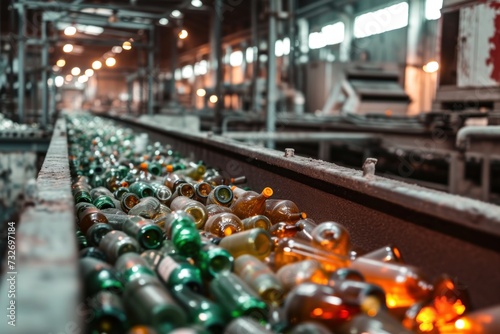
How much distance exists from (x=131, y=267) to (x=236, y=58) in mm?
26032

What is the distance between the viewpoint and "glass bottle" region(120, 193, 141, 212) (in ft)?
10.2

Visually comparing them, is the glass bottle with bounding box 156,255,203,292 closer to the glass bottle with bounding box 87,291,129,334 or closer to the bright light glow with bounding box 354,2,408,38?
the glass bottle with bounding box 87,291,129,334

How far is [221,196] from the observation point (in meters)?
3.05

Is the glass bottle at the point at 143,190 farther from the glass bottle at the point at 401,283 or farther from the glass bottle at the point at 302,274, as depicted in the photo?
the glass bottle at the point at 401,283

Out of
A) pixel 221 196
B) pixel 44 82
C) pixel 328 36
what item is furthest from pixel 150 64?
pixel 221 196

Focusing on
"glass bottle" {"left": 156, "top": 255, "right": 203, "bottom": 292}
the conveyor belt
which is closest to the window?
the conveyor belt

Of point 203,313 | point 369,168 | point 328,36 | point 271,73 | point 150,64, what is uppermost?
point 328,36

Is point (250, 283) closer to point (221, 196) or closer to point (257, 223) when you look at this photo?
point (257, 223)

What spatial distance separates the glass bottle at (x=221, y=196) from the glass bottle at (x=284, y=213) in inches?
9.0

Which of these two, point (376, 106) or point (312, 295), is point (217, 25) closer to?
point (376, 106)

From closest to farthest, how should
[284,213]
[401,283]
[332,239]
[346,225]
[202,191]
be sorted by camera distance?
[401,283] → [332,239] → [346,225] → [284,213] → [202,191]

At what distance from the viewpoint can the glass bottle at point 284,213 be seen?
9.22 feet

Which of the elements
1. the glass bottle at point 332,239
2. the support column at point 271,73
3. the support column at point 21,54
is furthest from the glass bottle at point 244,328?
the support column at point 21,54

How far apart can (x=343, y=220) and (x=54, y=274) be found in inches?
68.3
